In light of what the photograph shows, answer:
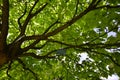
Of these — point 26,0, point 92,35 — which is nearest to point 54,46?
point 26,0

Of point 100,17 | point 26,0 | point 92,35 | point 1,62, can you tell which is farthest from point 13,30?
point 100,17

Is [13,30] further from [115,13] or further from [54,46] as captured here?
[115,13]

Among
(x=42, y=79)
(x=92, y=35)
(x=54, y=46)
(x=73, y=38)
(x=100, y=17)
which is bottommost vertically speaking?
(x=42, y=79)

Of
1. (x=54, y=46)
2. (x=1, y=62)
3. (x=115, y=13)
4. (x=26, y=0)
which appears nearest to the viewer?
(x=115, y=13)

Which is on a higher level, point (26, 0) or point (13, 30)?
point (26, 0)

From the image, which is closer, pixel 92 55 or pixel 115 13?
pixel 115 13

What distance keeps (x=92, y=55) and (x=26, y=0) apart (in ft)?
12.7

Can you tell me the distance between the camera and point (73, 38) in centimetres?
1117

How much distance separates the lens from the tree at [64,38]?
866cm

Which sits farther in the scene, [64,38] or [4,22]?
[64,38]

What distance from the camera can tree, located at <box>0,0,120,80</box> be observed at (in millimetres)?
8656

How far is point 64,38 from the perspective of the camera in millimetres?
11586

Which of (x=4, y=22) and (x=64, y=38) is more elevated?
(x=4, y=22)

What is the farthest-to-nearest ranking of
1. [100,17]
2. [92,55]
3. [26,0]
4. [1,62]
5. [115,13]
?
1. [26,0]
2. [92,55]
3. [1,62]
4. [100,17]
5. [115,13]
